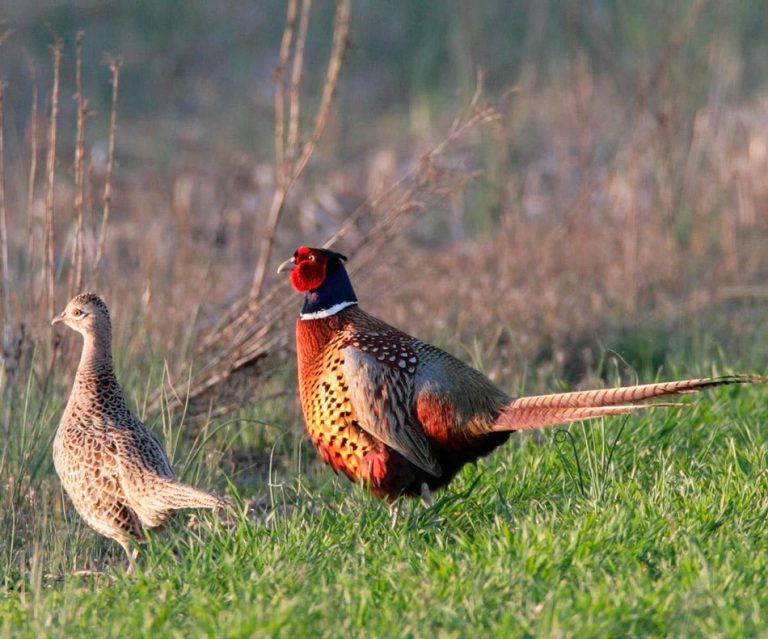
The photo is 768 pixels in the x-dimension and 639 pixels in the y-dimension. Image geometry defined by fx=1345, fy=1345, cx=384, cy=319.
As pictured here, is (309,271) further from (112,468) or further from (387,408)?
(112,468)

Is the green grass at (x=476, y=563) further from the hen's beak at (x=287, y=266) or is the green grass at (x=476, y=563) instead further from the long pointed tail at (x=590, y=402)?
the hen's beak at (x=287, y=266)

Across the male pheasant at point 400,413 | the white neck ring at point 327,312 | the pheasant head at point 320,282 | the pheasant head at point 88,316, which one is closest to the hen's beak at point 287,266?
the pheasant head at point 320,282

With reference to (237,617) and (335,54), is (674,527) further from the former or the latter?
(335,54)

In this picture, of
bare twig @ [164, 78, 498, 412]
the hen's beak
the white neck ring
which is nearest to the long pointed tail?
the white neck ring

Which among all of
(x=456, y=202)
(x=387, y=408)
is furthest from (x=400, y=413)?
(x=456, y=202)

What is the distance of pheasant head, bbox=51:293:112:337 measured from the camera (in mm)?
4797

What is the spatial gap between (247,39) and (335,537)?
13.0 m

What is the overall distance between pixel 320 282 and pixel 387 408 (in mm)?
626

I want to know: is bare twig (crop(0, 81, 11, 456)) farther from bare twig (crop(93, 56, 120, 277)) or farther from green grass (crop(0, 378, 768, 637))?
green grass (crop(0, 378, 768, 637))

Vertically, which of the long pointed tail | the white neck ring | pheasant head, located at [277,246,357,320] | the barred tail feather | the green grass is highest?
pheasant head, located at [277,246,357,320]

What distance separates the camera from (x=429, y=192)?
588cm

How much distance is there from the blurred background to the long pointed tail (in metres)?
0.55

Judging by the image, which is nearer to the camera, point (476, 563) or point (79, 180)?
point (476, 563)

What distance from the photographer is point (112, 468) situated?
14.2ft
